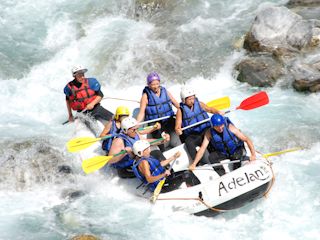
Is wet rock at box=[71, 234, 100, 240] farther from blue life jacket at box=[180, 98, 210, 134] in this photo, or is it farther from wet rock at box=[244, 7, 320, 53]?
wet rock at box=[244, 7, 320, 53]

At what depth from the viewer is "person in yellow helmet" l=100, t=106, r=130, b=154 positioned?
7395 millimetres

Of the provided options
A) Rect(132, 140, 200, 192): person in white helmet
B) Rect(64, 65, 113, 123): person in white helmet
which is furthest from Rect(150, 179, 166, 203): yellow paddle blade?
Rect(64, 65, 113, 123): person in white helmet

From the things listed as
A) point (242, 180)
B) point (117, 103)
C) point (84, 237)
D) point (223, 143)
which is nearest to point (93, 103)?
point (117, 103)

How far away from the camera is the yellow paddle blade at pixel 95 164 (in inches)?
288

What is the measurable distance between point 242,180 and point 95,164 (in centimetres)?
203

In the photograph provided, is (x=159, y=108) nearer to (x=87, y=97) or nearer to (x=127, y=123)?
(x=127, y=123)

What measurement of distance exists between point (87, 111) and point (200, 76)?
3.42m

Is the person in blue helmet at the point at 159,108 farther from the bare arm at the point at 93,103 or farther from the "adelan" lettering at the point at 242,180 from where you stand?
the "adelan" lettering at the point at 242,180

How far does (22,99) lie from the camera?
35.9 ft

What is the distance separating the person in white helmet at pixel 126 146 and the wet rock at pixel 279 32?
4.65 meters

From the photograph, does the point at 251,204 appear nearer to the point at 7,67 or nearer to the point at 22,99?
the point at 22,99

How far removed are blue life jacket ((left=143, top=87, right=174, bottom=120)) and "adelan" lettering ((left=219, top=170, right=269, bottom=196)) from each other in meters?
1.59

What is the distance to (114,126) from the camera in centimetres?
761

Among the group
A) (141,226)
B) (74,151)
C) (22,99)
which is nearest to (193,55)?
(22,99)
